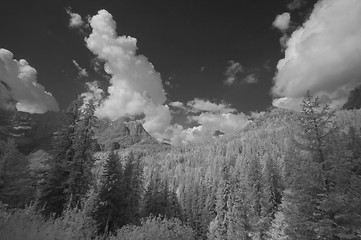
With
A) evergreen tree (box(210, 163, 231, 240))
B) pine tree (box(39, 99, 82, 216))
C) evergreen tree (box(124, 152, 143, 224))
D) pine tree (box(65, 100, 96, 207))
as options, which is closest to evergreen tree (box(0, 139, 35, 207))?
pine tree (box(39, 99, 82, 216))

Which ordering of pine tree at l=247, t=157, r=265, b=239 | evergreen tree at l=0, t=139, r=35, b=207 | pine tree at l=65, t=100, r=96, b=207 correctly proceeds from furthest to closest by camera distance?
pine tree at l=247, t=157, r=265, b=239 < evergreen tree at l=0, t=139, r=35, b=207 < pine tree at l=65, t=100, r=96, b=207

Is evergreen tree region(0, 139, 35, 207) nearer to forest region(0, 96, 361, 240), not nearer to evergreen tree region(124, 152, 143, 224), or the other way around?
forest region(0, 96, 361, 240)

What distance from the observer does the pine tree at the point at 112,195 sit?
91.6 feet

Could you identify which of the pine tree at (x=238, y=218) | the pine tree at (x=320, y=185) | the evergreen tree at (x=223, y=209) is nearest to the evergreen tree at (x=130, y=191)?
the pine tree at (x=238, y=218)

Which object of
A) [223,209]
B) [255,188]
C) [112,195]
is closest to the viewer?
[112,195]

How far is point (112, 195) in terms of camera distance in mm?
28953

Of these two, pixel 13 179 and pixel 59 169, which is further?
pixel 13 179

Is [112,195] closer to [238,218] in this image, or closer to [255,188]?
[238,218]

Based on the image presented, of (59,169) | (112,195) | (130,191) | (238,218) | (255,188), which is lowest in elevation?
(238,218)

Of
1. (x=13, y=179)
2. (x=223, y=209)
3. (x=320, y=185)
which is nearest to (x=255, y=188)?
(x=223, y=209)

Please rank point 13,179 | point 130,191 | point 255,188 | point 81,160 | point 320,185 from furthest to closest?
1. point 255,188
2. point 130,191
3. point 13,179
4. point 81,160
5. point 320,185

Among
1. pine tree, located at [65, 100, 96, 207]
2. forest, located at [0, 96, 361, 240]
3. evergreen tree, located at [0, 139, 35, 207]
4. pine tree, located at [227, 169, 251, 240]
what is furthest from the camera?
pine tree, located at [227, 169, 251, 240]

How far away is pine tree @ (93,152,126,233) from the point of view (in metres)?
27.9

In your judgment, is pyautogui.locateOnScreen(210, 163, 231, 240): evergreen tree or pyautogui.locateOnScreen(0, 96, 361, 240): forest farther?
pyautogui.locateOnScreen(210, 163, 231, 240): evergreen tree
